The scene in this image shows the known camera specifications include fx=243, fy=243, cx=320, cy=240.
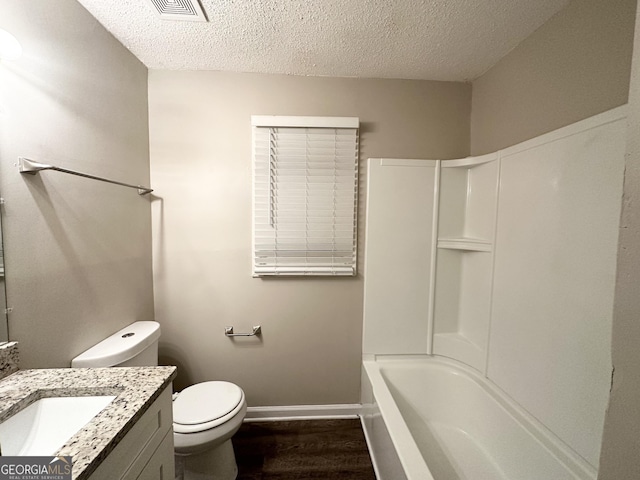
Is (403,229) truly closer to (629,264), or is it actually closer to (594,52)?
(594,52)

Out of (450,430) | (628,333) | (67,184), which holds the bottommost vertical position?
(450,430)

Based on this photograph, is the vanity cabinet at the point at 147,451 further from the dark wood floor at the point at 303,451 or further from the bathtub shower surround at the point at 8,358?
the dark wood floor at the point at 303,451

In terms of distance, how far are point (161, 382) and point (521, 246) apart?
173 centimetres

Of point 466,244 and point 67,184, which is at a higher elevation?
point 67,184

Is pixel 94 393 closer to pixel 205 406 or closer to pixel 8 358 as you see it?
pixel 8 358

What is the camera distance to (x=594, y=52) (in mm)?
987

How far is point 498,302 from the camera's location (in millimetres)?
1426

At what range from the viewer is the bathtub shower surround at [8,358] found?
2.74 feet

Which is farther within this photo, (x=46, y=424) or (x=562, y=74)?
(x=562, y=74)

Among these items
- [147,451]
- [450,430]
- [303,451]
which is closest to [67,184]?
[147,451]

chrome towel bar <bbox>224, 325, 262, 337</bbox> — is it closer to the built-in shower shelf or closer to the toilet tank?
the toilet tank

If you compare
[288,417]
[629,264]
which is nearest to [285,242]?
[288,417]

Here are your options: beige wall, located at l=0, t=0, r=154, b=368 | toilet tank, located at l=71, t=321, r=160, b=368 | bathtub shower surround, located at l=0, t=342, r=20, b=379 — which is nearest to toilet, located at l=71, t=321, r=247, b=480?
toilet tank, located at l=71, t=321, r=160, b=368

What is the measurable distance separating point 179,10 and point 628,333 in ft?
5.99
